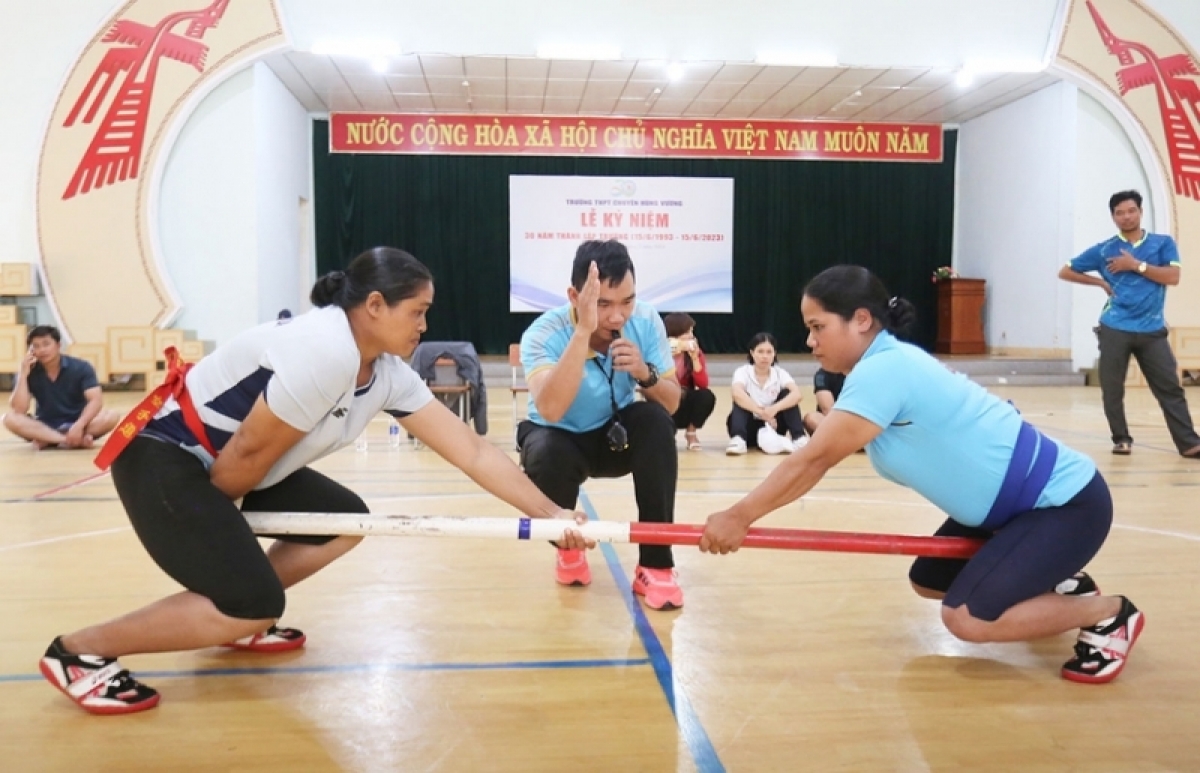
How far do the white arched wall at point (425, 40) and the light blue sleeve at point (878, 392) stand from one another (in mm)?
8407

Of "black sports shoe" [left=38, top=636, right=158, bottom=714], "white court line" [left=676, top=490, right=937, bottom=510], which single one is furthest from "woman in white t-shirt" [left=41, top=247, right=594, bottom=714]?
"white court line" [left=676, top=490, right=937, bottom=510]

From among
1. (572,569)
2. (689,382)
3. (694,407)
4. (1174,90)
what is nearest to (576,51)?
(689,382)

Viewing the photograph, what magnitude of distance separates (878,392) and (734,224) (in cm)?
1117

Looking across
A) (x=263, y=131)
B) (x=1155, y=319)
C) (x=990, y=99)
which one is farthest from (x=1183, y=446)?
(x=263, y=131)

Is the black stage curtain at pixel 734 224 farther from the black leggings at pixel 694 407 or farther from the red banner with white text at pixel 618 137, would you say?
the black leggings at pixel 694 407

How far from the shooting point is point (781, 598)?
2.46 metres

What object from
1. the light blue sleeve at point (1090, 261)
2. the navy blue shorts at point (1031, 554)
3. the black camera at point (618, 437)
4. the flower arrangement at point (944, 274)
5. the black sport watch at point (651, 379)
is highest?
the flower arrangement at point (944, 274)

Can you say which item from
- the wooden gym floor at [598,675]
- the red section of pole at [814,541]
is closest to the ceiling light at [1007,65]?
the wooden gym floor at [598,675]

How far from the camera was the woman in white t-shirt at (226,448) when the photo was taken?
5.63ft

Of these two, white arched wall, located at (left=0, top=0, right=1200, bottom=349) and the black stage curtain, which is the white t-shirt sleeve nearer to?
white arched wall, located at (left=0, top=0, right=1200, bottom=349)

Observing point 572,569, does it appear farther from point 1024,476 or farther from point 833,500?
point 833,500

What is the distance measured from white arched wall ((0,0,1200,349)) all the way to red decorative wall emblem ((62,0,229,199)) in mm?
Result: 329

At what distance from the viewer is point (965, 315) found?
1195 centimetres

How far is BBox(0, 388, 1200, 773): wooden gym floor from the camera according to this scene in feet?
5.11
